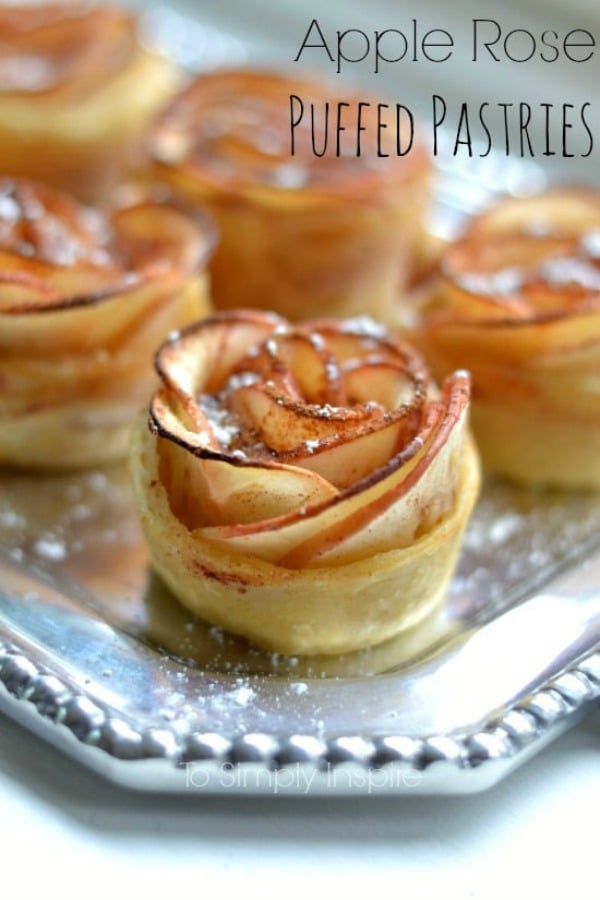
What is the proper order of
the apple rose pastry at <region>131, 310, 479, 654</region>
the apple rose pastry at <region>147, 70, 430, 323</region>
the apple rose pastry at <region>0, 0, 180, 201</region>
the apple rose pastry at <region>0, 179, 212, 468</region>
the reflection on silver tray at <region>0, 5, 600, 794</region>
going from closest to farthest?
1. the reflection on silver tray at <region>0, 5, 600, 794</region>
2. the apple rose pastry at <region>131, 310, 479, 654</region>
3. the apple rose pastry at <region>0, 179, 212, 468</region>
4. the apple rose pastry at <region>147, 70, 430, 323</region>
5. the apple rose pastry at <region>0, 0, 180, 201</region>

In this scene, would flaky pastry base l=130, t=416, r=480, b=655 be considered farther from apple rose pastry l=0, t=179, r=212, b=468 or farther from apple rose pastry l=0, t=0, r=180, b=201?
apple rose pastry l=0, t=0, r=180, b=201

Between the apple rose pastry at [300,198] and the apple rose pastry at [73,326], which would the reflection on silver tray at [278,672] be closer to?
the apple rose pastry at [73,326]

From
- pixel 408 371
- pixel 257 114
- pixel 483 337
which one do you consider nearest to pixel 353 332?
pixel 408 371

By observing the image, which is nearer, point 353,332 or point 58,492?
point 353,332

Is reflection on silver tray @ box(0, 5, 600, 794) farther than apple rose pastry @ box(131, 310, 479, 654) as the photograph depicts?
No

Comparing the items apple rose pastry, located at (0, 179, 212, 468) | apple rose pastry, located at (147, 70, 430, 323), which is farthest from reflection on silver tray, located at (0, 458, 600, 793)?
apple rose pastry, located at (147, 70, 430, 323)

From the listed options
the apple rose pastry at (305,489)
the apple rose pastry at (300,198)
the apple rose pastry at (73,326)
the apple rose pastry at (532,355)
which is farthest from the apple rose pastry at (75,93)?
the apple rose pastry at (305,489)

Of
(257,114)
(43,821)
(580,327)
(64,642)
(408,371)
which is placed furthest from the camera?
(257,114)

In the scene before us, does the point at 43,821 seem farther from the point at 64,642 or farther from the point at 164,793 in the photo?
the point at 64,642
